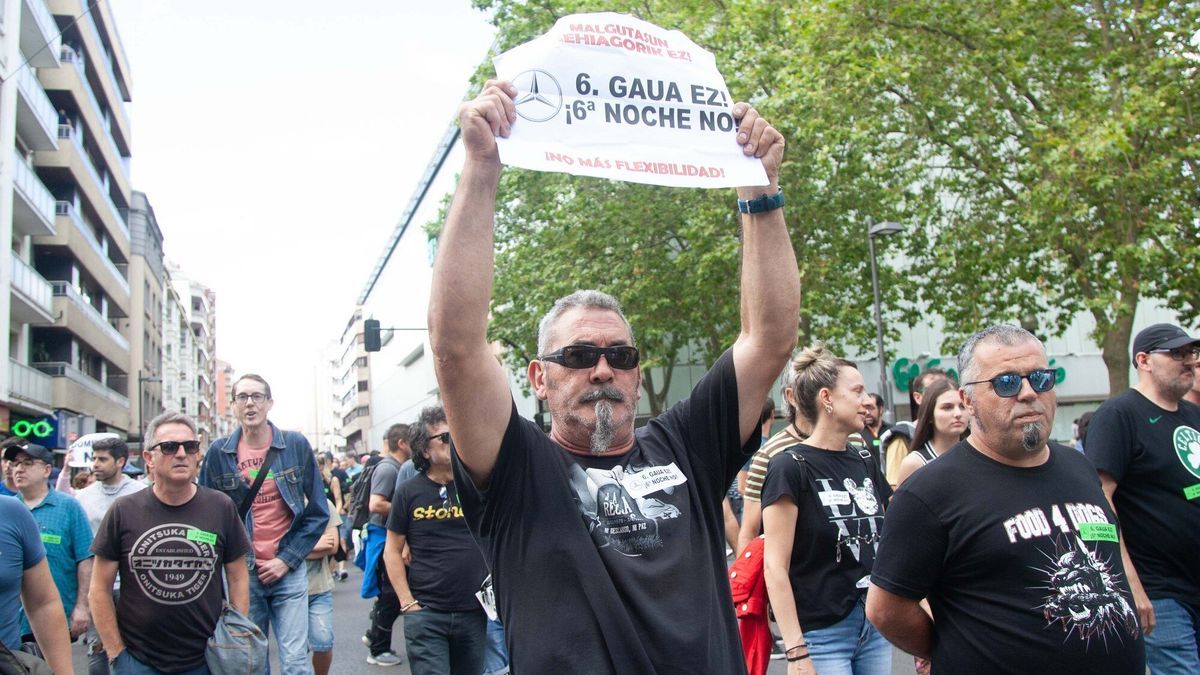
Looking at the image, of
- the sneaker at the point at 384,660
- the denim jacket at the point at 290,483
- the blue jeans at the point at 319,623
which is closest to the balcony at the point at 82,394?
the sneaker at the point at 384,660

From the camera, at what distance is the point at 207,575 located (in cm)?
465

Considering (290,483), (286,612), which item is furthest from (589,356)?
(286,612)

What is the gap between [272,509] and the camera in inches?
239

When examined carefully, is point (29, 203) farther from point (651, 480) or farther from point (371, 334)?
point (651, 480)

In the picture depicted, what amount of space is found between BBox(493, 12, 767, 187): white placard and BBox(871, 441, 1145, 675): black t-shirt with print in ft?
3.69

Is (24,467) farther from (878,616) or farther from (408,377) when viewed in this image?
(408,377)

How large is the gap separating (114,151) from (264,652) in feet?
145

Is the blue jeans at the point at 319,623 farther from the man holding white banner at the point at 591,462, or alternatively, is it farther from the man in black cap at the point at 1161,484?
the man in black cap at the point at 1161,484

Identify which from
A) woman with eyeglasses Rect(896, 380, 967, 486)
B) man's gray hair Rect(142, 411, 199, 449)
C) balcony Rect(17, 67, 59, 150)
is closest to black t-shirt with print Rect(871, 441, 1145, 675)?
woman with eyeglasses Rect(896, 380, 967, 486)

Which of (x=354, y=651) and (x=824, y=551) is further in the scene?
(x=354, y=651)

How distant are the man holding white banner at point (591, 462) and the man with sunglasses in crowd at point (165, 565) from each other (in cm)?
268

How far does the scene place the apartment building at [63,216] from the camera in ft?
86.0

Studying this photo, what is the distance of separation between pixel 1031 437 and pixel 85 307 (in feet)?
123

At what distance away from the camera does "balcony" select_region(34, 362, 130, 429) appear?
104 ft
